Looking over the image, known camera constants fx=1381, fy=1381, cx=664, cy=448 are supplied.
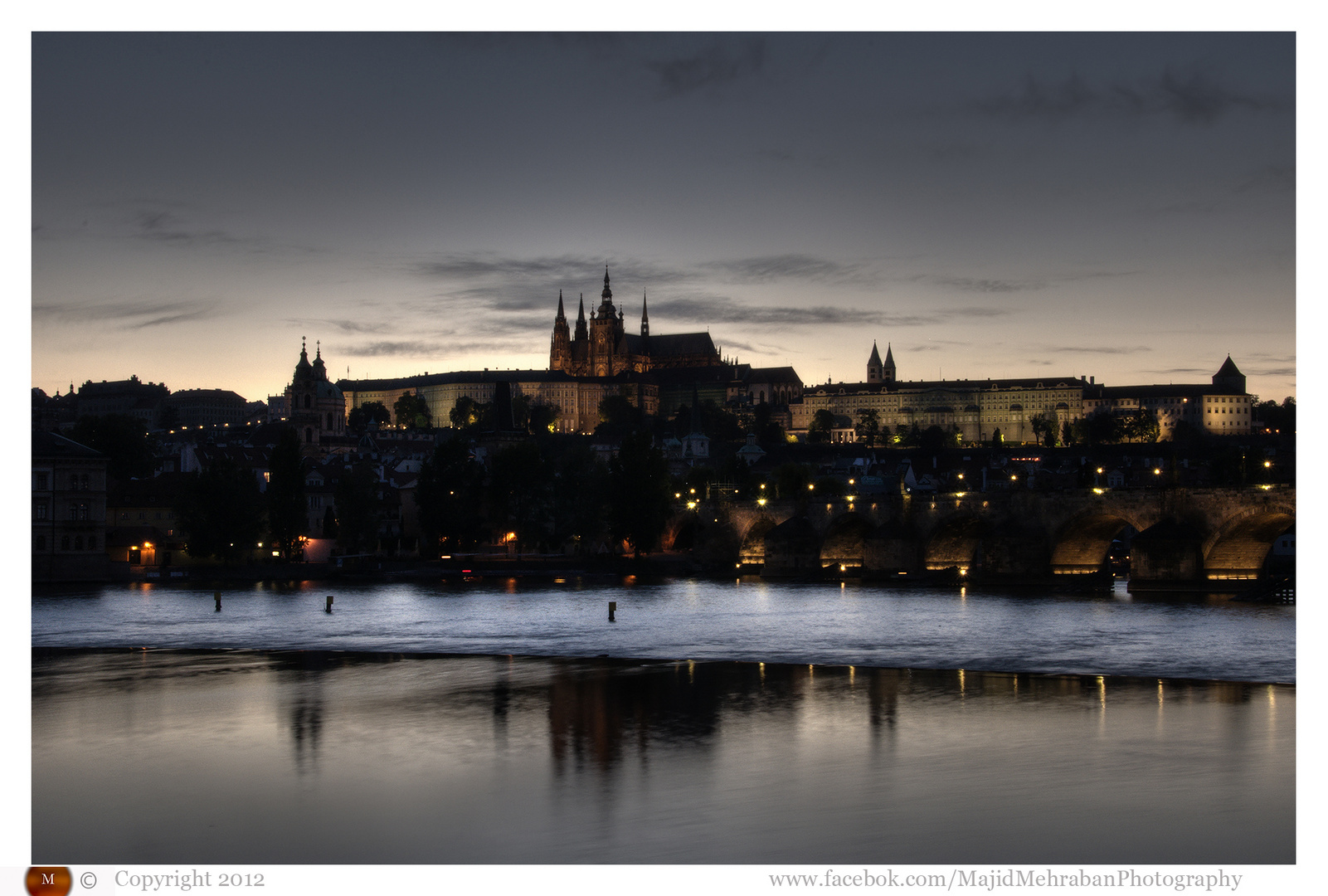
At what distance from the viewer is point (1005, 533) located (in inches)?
2164

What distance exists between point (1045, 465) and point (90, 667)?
410 ft

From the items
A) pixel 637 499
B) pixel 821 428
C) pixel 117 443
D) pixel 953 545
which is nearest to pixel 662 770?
pixel 953 545

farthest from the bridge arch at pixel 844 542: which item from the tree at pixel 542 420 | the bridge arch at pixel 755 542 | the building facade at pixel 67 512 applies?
the tree at pixel 542 420

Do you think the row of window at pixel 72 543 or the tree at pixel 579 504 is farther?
the tree at pixel 579 504

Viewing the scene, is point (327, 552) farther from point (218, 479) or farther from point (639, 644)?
point (639, 644)

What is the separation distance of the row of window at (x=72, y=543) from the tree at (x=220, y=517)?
225 inches

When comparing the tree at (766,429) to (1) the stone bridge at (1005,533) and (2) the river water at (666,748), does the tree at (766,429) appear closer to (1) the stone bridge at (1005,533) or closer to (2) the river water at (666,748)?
(1) the stone bridge at (1005,533)

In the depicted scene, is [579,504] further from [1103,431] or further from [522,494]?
[1103,431]

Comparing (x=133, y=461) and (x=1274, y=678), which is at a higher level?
(x=133, y=461)

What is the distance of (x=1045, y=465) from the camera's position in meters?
140

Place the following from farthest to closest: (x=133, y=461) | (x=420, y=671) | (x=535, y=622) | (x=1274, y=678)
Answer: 1. (x=133, y=461)
2. (x=535, y=622)
3. (x=420, y=671)
4. (x=1274, y=678)

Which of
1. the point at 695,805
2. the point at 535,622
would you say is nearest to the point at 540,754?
the point at 695,805

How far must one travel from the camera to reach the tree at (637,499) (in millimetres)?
68375
